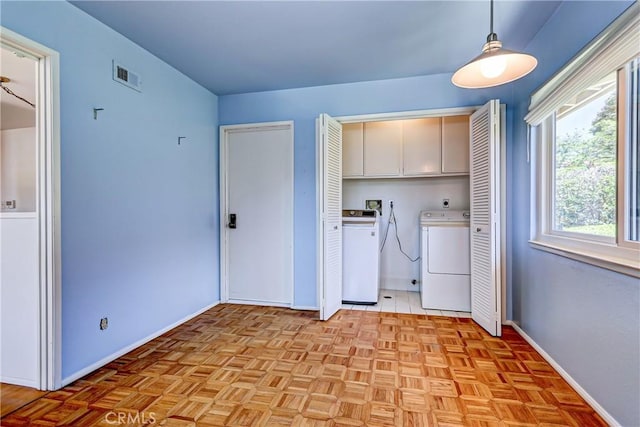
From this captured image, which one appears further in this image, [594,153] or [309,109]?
[309,109]

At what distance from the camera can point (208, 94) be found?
3.44m

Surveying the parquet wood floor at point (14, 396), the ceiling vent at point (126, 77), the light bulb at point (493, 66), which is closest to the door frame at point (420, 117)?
the light bulb at point (493, 66)

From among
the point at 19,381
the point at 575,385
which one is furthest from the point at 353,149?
the point at 19,381

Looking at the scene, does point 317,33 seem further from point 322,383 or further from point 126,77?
point 322,383

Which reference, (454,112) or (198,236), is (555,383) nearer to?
(454,112)

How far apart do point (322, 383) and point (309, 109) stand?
105 inches

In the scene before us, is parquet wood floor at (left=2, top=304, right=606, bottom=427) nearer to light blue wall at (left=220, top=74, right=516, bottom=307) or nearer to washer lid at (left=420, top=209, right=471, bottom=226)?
light blue wall at (left=220, top=74, right=516, bottom=307)

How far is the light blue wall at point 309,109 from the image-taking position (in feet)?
10.2

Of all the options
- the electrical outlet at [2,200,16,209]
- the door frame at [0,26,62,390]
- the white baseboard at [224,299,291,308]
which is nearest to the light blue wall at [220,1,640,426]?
the white baseboard at [224,299,291,308]

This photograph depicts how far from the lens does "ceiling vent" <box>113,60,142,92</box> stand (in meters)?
2.26

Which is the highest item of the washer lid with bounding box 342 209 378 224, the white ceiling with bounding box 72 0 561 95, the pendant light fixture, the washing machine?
the white ceiling with bounding box 72 0 561 95

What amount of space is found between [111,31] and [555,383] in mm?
3834

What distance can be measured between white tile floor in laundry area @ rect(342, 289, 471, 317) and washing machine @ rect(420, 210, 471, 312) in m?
0.08

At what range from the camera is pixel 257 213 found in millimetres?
3537
